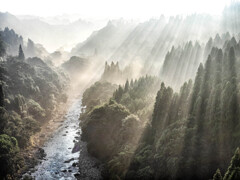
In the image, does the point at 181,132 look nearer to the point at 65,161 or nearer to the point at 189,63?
the point at 65,161

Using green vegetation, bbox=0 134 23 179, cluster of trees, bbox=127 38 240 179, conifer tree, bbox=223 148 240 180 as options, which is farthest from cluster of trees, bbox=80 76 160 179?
conifer tree, bbox=223 148 240 180

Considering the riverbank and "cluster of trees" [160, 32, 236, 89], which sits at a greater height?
"cluster of trees" [160, 32, 236, 89]

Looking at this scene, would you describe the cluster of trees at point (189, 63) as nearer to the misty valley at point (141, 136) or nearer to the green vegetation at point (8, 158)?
the misty valley at point (141, 136)

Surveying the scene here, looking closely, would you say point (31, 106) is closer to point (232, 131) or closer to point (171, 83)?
point (171, 83)

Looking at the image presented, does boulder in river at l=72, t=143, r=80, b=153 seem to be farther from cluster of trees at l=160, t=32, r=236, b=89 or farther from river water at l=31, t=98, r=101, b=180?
cluster of trees at l=160, t=32, r=236, b=89

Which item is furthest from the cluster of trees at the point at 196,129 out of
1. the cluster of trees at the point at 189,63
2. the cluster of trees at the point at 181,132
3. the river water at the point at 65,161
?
the cluster of trees at the point at 189,63
